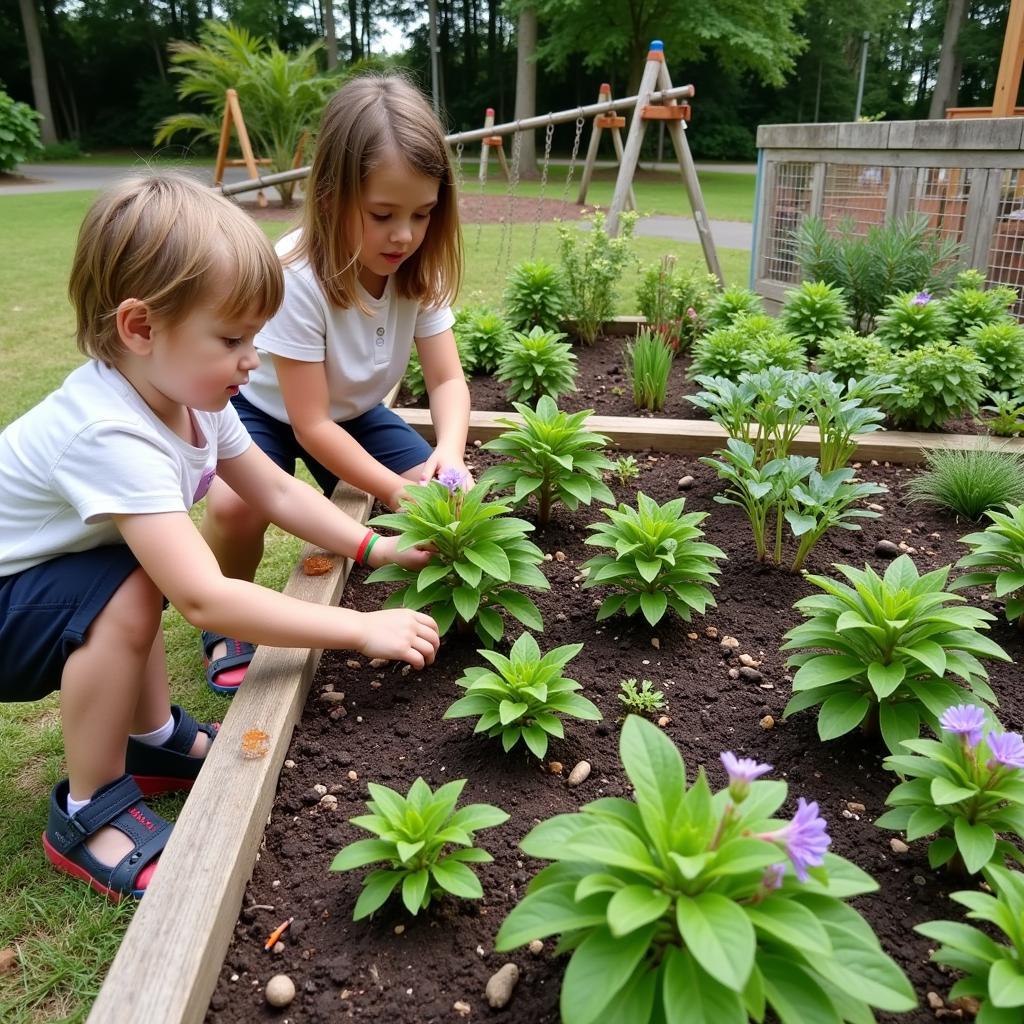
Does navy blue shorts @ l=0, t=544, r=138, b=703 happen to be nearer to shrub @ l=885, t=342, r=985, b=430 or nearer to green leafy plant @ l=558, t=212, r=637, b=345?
shrub @ l=885, t=342, r=985, b=430

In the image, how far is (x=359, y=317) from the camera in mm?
2795

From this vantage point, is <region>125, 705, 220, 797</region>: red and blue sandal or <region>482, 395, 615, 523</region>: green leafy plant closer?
<region>125, 705, 220, 797</region>: red and blue sandal

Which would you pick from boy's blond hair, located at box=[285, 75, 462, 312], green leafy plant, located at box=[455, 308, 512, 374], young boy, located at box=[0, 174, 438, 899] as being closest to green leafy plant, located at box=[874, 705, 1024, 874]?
young boy, located at box=[0, 174, 438, 899]

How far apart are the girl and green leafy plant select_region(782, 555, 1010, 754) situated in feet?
3.71

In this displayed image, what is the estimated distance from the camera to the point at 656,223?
14.0 m

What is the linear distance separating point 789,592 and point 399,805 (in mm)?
1414

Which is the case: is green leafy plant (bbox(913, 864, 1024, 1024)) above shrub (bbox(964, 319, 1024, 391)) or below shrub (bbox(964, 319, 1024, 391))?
below

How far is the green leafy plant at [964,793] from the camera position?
1.40m

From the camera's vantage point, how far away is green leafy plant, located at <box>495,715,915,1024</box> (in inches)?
41.3

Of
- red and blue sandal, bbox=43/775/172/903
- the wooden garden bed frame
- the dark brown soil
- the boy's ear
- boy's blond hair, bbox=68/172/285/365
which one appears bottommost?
red and blue sandal, bbox=43/775/172/903

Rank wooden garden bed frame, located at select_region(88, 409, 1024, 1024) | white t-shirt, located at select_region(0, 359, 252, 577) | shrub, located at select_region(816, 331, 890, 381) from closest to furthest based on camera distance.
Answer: wooden garden bed frame, located at select_region(88, 409, 1024, 1024) → white t-shirt, located at select_region(0, 359, 252, 577) → shrub, located at select_region(816, 331, 890, 381)

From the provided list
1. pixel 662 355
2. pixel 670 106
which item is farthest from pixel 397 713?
pixel 670 106

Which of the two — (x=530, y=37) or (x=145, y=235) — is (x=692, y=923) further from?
(x=530, y=37)

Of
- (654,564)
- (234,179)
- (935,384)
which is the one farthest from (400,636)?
(234,179)
